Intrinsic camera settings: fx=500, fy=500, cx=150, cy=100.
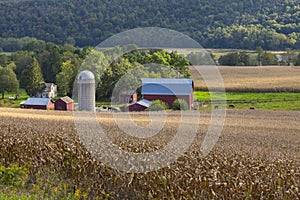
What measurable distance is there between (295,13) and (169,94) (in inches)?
2823

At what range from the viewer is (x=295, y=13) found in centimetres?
11050

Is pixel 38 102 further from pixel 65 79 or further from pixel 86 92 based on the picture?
pixel 65 79

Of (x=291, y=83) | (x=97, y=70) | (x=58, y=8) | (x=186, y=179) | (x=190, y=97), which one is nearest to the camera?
(x=186, y=179)

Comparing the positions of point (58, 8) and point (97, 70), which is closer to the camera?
point (97, 70)

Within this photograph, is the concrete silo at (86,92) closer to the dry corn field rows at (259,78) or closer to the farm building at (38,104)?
the farm building at (38,104)

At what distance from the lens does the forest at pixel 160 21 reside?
10256 centimetres

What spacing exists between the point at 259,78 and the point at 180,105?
25.4 m

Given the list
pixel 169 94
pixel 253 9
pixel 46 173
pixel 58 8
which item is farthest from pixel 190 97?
pixel 58 8

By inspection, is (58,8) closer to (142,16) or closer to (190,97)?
(142,16)

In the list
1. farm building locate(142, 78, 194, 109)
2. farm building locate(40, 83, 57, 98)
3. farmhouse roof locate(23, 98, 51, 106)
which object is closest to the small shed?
farm building locate(142, 78, 194, 109)

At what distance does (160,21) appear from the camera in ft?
397

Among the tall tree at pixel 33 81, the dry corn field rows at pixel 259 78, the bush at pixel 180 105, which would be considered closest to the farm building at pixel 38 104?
the bush at pixel 180 105

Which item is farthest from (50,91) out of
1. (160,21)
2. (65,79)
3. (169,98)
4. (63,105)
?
(160,21)

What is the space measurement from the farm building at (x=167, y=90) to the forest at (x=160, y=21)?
5194 cm
